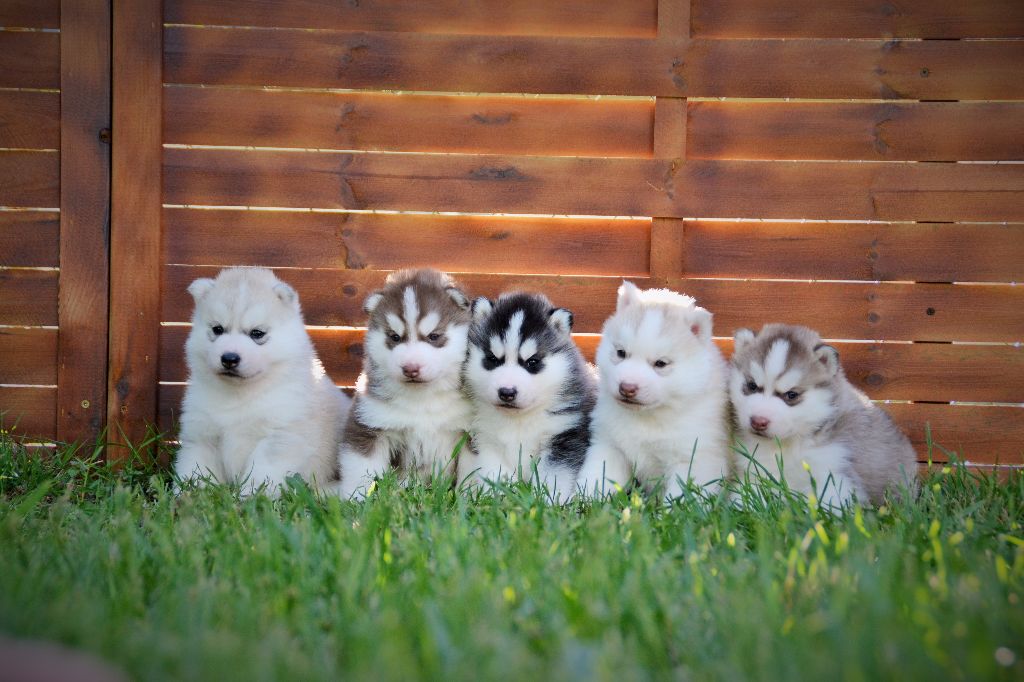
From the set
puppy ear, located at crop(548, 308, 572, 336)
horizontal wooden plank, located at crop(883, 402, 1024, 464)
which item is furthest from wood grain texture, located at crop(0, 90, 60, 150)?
horizontal wooden plank, located at crop(883, 402, 1024, 464)

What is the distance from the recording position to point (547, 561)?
2393mm

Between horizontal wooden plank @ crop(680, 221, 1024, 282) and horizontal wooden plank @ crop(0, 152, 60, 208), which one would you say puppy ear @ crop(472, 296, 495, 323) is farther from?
horizontal wooden plank @ crop(0, 152, 60, 208)

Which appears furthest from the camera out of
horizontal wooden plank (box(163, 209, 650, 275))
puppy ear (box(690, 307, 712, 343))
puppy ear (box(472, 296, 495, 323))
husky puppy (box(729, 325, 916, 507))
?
horizontal wooden plank (box(163, 209, 650, 275))

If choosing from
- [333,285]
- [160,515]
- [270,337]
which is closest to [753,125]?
[333,285]

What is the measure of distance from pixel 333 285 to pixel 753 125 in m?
2.11

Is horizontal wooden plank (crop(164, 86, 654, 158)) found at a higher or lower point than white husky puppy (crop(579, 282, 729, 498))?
higher

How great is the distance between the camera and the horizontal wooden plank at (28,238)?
4.10 meters

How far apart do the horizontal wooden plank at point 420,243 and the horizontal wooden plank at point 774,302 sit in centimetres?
6

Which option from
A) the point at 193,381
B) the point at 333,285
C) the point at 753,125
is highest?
the point at 753,125

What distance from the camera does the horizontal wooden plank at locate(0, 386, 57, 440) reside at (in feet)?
13.4

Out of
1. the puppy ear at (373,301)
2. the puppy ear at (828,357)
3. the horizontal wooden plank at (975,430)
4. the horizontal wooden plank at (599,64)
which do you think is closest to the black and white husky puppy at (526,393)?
the puppy ear at (373,301)

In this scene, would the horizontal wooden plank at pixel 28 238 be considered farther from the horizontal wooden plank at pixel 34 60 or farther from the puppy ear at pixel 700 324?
the puppy ear at pixel 700 324

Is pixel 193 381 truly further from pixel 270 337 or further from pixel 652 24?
pixel 652 24

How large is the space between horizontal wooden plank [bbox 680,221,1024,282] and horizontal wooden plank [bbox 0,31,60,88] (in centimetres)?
304
